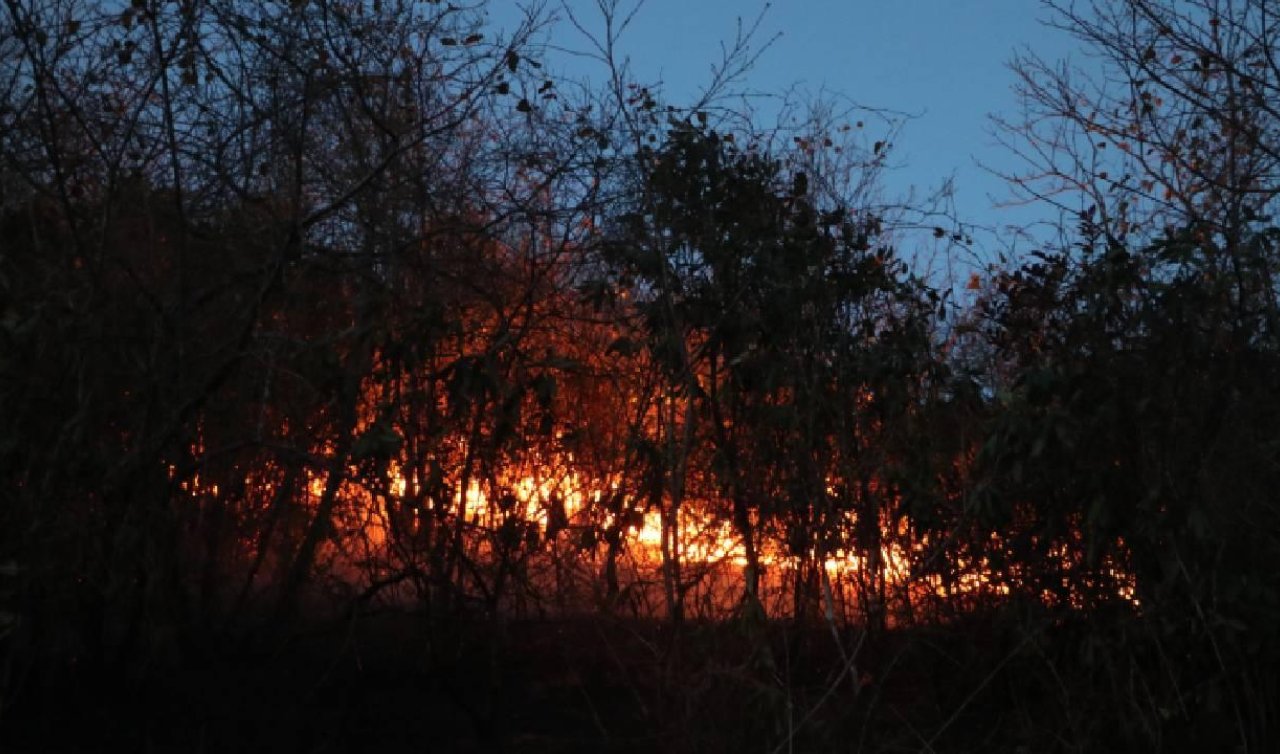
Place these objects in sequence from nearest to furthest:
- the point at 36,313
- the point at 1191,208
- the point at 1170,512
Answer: the point at 36,313 → the point at 1170,512 → the point at 1191,208

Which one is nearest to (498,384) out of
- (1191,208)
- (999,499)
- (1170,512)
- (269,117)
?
(269,117)

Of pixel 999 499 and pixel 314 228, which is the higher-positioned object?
pixel 314 228

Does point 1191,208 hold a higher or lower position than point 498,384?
higher

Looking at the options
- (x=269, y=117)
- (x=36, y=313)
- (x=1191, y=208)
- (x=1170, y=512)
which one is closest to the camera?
(x=36, y=313)

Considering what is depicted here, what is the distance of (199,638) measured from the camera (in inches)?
265

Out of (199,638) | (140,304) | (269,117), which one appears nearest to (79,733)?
(199,638)

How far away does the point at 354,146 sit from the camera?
7000 mm

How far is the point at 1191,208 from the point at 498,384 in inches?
148

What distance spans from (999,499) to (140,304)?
12.6ft

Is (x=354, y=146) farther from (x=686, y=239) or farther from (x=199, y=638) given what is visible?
(x=199, y=638)

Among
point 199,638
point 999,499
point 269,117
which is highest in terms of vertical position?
point 269,117

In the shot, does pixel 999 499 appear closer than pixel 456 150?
Yes

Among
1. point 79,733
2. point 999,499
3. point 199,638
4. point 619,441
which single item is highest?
point 619,441

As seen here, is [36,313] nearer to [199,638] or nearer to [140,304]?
[140,304]
